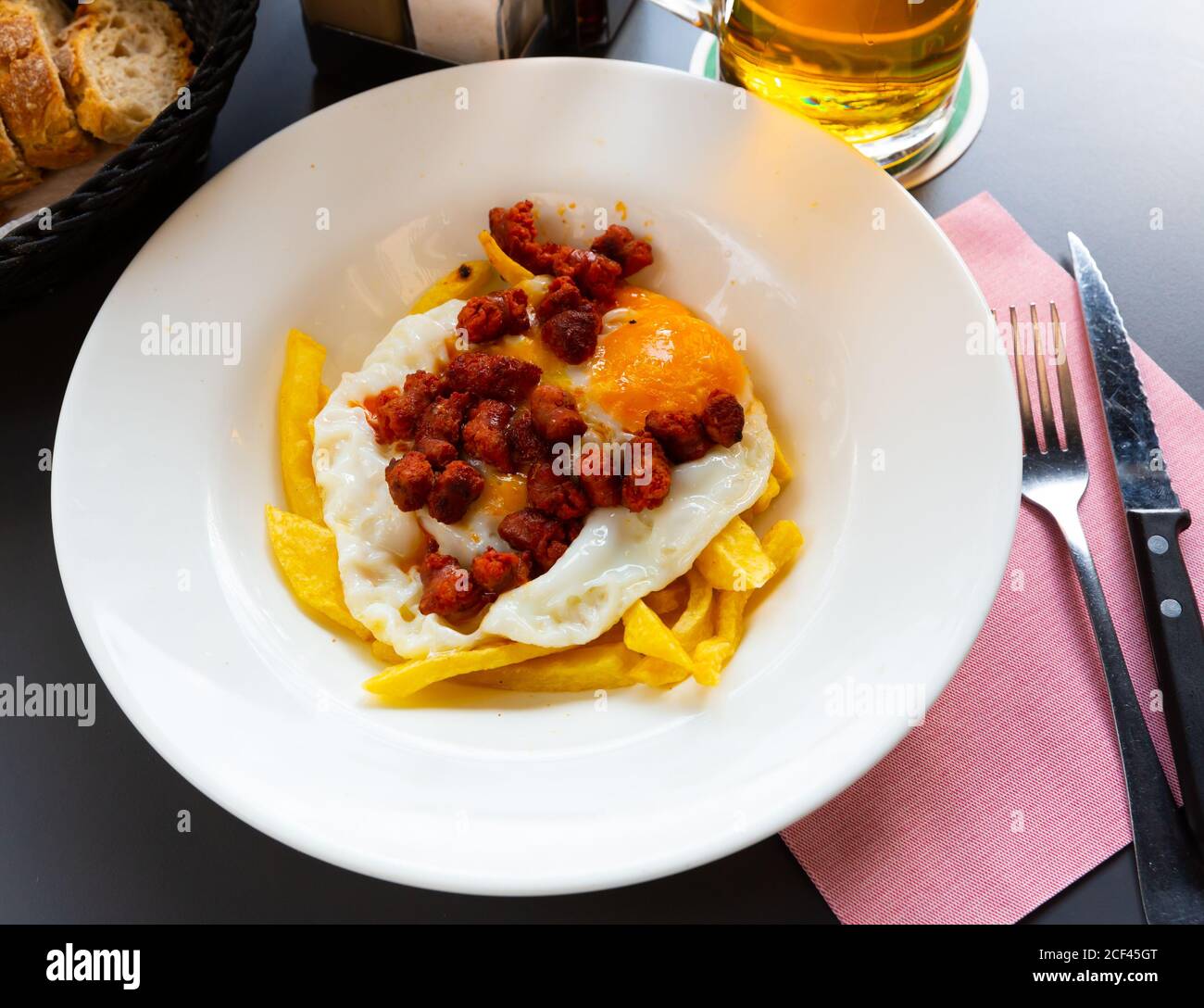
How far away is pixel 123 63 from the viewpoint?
319 cm

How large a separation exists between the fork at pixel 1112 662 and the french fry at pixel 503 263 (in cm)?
139

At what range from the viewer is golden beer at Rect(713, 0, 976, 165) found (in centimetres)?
286

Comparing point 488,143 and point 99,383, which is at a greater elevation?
point 488,143

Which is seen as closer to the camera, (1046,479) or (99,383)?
(99,383)

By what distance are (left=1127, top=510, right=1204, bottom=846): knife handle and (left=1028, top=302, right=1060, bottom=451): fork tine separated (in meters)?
0.27

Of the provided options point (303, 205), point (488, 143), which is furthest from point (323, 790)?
point (488, 143)

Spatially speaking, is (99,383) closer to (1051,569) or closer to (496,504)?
(496,504)

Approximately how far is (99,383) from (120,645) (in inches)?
27.5

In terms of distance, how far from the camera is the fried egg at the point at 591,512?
2.53 metres

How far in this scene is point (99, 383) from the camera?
2637mm

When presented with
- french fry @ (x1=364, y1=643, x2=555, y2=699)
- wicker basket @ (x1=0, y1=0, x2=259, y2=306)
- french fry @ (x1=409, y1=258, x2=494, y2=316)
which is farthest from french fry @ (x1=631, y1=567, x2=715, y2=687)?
wicker basket @ (x1=0, y1=0, x2=259, y2=306)

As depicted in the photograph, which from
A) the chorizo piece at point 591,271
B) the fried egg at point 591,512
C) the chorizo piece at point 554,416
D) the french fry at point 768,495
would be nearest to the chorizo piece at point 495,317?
the fried egg at point 591,512

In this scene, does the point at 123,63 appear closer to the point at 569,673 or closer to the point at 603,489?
the point at 603,489

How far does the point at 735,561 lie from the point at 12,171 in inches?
90.7
